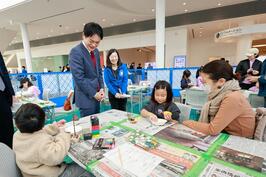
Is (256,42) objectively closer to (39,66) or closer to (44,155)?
(44,155)

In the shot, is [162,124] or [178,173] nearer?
[178,173]

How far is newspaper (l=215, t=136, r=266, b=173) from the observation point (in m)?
0.81

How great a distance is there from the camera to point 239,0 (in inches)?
282

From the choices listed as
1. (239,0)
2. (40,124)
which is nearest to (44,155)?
(40,124)

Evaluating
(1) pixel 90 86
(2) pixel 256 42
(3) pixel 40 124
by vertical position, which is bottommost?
(3) pixel 40 124

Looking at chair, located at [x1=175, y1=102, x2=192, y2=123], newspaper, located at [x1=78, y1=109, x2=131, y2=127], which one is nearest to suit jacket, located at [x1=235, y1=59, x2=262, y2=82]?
chair, located at [x1=175, y1=102, x2=192, y2=123]

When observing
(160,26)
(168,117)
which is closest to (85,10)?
(160,26)

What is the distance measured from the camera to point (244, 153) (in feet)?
2.97

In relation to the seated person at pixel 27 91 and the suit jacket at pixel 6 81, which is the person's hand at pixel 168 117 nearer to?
the suit jacket at pixel 6 81

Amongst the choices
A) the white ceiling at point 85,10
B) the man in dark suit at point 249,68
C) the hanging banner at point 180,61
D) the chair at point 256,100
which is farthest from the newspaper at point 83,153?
the hanging banner at point 180,61

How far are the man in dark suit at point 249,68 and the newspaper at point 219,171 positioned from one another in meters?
3.23

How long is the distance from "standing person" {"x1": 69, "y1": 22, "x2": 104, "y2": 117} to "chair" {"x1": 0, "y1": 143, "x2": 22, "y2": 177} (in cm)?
81

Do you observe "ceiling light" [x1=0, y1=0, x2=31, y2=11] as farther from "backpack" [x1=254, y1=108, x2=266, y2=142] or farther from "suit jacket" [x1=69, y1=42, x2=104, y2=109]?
"backpack" [x1=254, y1=108, x2=266, y2=142]

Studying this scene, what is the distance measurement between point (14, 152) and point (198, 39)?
13.3 metres
